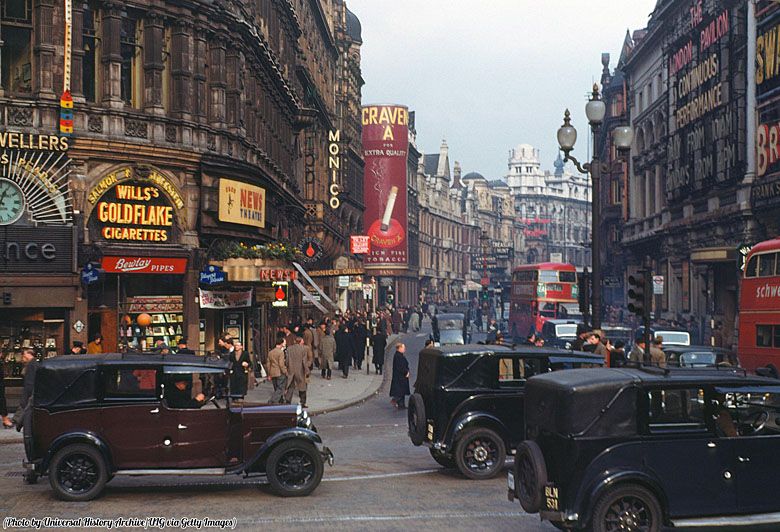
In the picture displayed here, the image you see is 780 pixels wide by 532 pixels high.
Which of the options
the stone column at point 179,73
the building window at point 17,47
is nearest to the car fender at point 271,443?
the building window at point 17,47

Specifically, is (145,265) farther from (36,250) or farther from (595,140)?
(595,140)

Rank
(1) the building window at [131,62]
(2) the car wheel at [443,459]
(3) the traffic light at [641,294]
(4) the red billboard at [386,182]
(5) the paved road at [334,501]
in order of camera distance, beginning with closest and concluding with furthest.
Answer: (5) the paved road at [334,501] → (2) the car wheel at [443,459] → (3) the traffic light at [641,294] → (1) the building window at [131,62] → (4) the red billboard at [386,182]

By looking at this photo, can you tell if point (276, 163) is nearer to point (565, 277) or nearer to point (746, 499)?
point (565, 277)

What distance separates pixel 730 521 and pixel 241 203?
2261cm

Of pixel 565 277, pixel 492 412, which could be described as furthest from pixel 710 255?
pixel 492 412

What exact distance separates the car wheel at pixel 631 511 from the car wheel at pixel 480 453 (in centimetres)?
505

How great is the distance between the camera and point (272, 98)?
4028 cm

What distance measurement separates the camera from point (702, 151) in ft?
169

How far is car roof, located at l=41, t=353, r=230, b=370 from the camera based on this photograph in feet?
44.3

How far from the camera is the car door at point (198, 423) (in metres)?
13.5

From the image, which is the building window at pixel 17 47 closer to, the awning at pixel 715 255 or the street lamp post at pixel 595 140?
the street lamp post at pixel 595 140

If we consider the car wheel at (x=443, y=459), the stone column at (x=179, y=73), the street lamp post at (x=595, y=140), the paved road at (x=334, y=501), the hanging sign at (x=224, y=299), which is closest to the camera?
the paved road at (x=334, y=501)

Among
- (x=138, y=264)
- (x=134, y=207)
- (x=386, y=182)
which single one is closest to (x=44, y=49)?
(x=134, y=207)

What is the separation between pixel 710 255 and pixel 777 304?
22817mm
